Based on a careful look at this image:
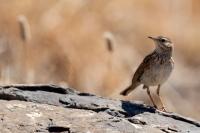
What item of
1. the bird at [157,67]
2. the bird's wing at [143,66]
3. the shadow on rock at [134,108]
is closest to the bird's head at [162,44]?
the bird at [157,67]

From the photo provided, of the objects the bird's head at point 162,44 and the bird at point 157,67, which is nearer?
the bird at point 157,67

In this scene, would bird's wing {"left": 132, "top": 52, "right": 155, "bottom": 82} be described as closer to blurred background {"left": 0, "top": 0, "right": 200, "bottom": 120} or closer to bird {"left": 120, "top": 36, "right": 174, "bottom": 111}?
bird {"left": 120, "top": 36, "right": 174, "bottom": 111}

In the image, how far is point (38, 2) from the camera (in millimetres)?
13875

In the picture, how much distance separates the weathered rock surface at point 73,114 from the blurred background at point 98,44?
2995 mm

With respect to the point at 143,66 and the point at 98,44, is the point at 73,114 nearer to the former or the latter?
the point at 143,66

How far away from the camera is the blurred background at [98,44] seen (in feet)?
41.1

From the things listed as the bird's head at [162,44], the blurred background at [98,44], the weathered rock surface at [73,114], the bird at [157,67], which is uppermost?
the blurred background at [98,44]

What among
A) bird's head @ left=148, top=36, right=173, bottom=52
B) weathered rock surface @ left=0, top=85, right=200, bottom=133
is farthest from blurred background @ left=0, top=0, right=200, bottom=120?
weathered rock surface @ left=0, top=85, right=200, bottom=133

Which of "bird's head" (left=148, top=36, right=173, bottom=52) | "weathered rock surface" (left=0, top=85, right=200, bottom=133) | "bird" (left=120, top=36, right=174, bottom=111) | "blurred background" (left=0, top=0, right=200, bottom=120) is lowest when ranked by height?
"weathered rock surface" (left=0, top=85, right=200, bottom=133)

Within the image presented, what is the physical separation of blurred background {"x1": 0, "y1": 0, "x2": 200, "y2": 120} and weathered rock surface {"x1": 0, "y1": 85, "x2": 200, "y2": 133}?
3.00 meters

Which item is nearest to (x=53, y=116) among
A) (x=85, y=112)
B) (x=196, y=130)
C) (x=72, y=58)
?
(x=85, y=112)

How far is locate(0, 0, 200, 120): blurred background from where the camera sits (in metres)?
12.5

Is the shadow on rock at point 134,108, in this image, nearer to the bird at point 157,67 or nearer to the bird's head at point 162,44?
the bird at point 157,67

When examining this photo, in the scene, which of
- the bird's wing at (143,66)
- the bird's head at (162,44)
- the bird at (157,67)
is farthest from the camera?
the bird's head at (162,44)
